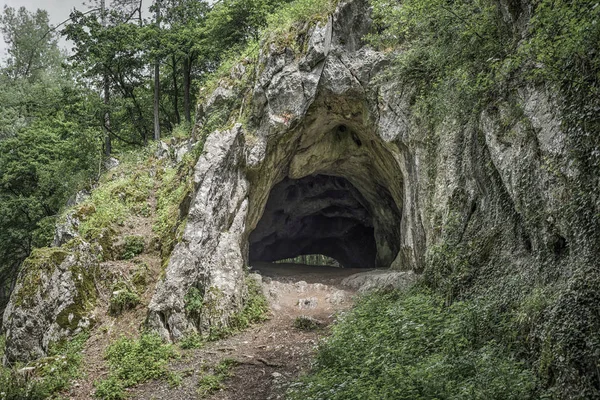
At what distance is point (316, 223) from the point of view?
2359cm

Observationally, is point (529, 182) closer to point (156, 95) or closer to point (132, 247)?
point (132, 247)

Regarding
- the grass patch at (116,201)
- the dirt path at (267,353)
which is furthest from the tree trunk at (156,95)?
the dirt path at (267,353)

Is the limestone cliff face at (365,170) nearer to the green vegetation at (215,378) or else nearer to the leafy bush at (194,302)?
the leafy bush at (194,302)

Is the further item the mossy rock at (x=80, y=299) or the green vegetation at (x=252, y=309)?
the green vegetation at (x=252, y=309)

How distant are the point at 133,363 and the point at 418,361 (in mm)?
5643

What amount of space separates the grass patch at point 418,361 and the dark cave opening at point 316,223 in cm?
1167

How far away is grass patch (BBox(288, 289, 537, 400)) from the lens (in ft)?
15.1

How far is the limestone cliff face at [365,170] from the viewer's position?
5.93 m

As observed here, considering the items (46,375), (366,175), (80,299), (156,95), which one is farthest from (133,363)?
(156,95)

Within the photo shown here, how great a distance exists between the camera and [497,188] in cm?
699

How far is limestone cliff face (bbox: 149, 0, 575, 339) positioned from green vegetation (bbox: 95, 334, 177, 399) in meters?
0.65

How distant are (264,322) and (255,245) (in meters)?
11.4

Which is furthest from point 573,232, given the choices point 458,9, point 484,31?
point 458,9

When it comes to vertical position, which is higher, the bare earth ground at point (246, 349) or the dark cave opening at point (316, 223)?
the dark cave opening at point (316, 223)
